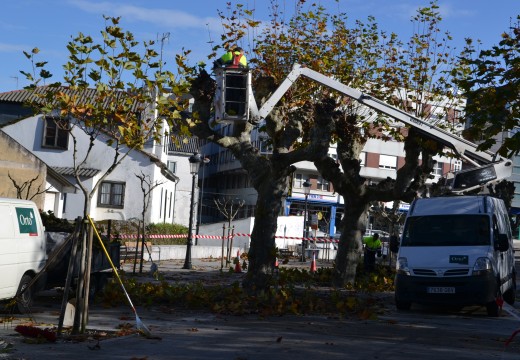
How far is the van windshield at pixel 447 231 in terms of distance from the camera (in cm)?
1958

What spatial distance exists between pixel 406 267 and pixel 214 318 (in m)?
4.86

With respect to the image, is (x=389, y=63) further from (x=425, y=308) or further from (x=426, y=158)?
(x=425, y=308)

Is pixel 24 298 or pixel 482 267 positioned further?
pixel 482 267

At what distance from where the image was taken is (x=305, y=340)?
13305 mm

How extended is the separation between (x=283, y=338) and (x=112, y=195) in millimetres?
41638

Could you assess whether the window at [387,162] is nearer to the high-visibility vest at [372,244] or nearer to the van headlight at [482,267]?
the high-visibility vest at [372,244]

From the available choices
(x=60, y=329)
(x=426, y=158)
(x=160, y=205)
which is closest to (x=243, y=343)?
(x=60, y=329)

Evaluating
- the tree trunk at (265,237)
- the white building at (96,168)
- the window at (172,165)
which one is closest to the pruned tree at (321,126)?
the tree trunk at (265,237)

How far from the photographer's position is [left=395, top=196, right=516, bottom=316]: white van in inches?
736

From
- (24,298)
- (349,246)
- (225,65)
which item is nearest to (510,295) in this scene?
(349,246)

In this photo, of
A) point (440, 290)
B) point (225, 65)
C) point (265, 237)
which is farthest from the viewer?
point (265, 237)

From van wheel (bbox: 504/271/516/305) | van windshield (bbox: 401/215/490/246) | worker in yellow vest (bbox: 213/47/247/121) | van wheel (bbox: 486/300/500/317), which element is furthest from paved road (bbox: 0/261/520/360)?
worker in yellow vest (bbox: 213/47/247/121)

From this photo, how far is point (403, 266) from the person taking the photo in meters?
19.4

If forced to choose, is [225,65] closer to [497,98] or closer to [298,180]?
[497,98]
